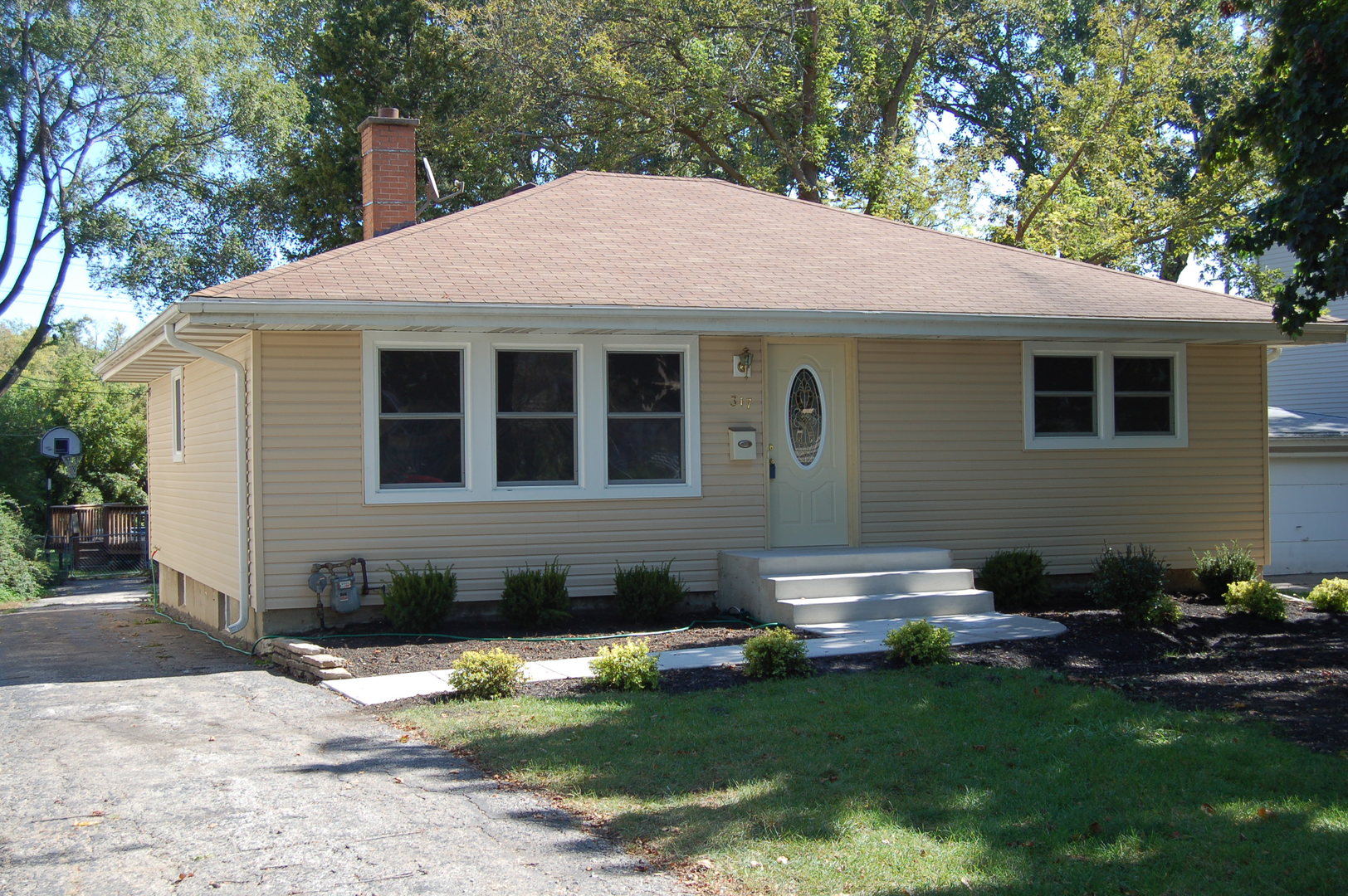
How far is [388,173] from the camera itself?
13.1m

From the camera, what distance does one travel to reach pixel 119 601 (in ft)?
61.3

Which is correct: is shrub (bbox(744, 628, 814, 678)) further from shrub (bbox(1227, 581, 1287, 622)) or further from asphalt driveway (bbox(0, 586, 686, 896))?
shrub (bbox(1227, 581, 1287, 622))

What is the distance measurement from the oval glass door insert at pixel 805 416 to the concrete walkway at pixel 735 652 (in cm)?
223

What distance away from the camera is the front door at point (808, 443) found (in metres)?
11.6

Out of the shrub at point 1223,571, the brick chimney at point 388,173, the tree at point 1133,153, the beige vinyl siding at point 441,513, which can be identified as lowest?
the shrub at point 1223,571

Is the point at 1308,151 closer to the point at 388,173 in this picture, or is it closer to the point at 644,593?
the point at 644,593

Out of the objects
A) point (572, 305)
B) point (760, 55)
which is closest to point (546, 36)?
point (760, 55)

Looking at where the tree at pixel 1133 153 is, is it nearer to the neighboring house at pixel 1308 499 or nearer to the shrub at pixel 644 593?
the neighboring house at pixel 1308 499

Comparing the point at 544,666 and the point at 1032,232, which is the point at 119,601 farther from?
the point at 1032,232

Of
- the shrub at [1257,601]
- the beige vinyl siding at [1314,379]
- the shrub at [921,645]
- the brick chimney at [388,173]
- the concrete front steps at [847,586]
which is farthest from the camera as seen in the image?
the beige vinyl siding at [1314,379]

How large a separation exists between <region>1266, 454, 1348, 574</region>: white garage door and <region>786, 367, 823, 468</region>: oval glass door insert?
865 cm

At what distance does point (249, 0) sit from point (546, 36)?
1161 cm

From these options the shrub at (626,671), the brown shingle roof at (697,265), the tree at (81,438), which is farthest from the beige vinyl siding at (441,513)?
the tree at (81,438)

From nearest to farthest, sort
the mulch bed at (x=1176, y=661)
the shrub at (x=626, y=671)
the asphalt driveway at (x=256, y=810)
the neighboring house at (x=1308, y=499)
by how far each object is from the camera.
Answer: the asphalt driveway at (x=256, y=810) → the mulch bed at (x=1176, y=661) → the shrub at (x=626, y=671) → the neighboring house at (x=1308, y=499)
